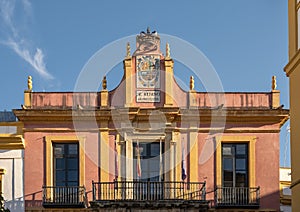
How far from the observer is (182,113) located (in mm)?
29219

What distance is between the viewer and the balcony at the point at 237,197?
2834cm

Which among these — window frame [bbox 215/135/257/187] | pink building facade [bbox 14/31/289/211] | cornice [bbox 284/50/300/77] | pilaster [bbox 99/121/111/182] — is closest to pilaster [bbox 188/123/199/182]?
pink building facade [bbox 14/31/289/211]

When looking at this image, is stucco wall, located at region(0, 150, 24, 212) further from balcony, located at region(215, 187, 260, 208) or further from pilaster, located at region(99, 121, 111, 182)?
balcony, located at region(215, 187, 260, 208)

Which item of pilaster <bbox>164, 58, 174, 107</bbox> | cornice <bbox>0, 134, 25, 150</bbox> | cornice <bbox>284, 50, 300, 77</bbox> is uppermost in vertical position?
pilaster <bbox>164, 58, 174, 107</bbox>

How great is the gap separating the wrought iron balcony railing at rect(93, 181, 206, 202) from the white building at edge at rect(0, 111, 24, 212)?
293 centimetres

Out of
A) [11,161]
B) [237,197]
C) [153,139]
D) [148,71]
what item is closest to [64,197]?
[11,161]

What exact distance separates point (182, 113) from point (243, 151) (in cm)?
274

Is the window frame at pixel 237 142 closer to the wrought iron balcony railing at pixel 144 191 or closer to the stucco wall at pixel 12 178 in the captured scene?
the wrought iron balcony railing at pixel 144 191

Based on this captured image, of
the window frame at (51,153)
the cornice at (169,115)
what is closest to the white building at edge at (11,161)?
the cornice at (169,115)

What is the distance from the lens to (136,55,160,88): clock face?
29312 millimetres

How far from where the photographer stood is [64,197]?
28312 millimetres

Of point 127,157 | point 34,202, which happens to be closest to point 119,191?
point 127,157

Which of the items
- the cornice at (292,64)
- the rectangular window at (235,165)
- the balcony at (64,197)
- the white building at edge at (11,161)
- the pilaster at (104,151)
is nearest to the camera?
the cornice at (292,64)

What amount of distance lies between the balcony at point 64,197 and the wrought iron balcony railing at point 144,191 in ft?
1.94
